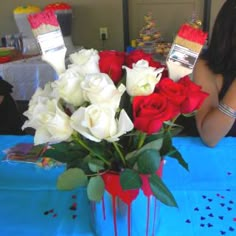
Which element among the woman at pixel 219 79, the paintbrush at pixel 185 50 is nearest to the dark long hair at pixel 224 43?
the woman at pixel 219 79

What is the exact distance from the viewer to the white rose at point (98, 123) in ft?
1.38

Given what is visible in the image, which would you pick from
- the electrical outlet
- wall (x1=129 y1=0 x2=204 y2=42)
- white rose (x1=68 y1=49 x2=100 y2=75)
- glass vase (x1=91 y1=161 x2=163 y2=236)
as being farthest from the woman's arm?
the electrical outlet

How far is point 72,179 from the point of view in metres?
0.47

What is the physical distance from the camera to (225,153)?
875 millimetres

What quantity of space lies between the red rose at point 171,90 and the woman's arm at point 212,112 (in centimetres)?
49

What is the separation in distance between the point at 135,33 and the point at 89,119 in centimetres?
215

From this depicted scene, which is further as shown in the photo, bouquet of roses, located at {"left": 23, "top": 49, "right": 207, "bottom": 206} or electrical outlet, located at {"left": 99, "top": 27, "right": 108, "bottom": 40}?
electrical outlet, located at {"left": 99, "top": 27, "right": 108, "bottom": 40}

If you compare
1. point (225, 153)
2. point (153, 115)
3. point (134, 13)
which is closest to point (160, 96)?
point (153, 115)

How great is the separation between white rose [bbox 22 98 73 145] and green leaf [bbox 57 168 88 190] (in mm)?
51

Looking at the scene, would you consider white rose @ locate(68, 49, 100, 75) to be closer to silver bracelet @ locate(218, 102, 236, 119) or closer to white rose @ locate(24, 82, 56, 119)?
white rose @ locate(24, 82, 56, 119)

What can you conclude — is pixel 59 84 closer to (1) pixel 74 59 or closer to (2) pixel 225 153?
(1) pixel 74 59

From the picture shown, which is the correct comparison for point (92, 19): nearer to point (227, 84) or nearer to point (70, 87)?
point (227, 84)

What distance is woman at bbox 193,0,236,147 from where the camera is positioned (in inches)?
37.4

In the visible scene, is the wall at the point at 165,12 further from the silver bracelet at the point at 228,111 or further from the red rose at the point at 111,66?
the red rose at the point at 111,66
